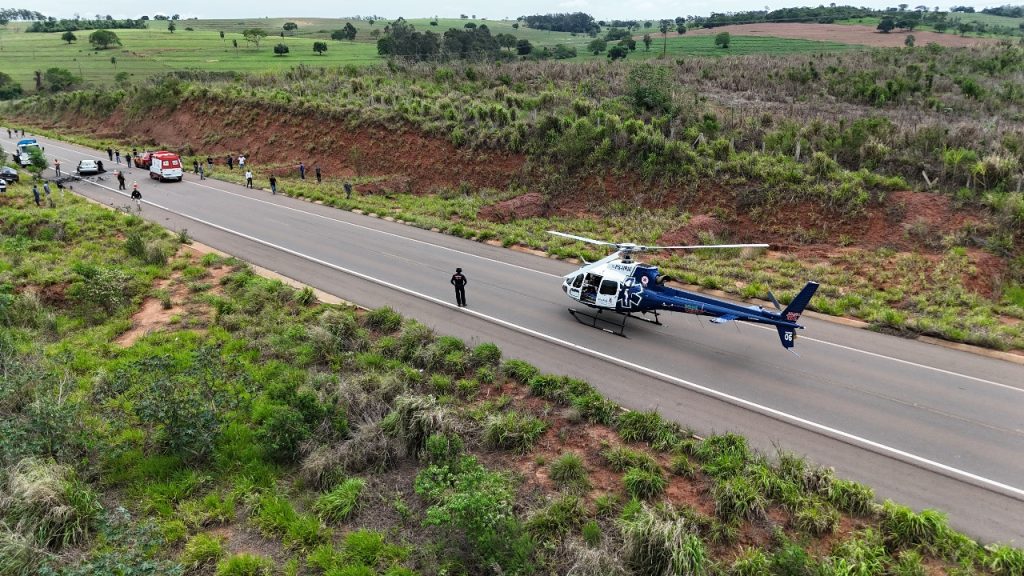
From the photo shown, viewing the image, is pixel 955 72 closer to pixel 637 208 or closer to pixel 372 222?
pixel 637 208

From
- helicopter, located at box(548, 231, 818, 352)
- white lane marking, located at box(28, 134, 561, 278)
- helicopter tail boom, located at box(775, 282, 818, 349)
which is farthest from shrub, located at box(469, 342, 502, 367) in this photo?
helicopter tail boom, located at box(775, 282, 818, 349)

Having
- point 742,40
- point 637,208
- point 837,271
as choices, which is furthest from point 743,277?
point 742,40

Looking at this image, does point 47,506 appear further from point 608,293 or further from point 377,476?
point 608,293

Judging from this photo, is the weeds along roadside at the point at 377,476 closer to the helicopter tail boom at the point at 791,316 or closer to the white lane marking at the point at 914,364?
the helicopter tail boom at the point at 791,316

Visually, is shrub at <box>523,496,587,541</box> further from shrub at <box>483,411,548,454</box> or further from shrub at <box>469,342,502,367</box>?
shrub at <box>469,342,502,367</box>

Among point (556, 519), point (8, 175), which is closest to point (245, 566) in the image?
point (556, 519)
